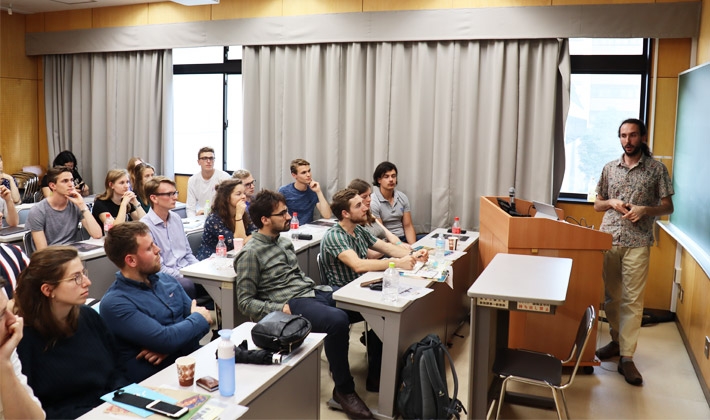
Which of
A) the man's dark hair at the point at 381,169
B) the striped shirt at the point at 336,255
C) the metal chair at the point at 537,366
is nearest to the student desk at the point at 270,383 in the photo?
the metal chair at the point at 537,366

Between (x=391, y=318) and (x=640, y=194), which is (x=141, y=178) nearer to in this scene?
(x=391, y=318)

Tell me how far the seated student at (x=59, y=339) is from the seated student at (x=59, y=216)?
245 centimetres

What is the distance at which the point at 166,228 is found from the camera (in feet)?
14.6

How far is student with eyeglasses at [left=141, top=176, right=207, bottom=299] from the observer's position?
436cm

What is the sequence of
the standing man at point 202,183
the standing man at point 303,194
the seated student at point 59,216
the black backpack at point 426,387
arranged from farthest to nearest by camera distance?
the standing man at point 202,183
the standing man at point 303,194
the seated student at point 59,216
the black backpack at point 426,387

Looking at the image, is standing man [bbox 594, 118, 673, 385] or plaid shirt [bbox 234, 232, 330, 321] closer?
plaid shirt [bbox 234, 232, 330, 321]

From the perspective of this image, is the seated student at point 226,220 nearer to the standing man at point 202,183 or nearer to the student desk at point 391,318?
the student desk at point 391,318

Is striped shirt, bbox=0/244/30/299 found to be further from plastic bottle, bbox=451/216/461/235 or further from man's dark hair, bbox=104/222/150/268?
plastic bottle, bbox=451/216/461/235

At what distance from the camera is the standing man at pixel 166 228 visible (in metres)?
4.36

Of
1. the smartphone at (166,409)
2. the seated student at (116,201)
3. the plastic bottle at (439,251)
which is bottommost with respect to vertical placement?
the smartphone at (166,409)

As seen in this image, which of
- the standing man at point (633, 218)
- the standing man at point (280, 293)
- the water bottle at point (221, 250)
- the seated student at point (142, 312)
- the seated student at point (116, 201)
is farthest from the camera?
the seated student at point (116, 201)

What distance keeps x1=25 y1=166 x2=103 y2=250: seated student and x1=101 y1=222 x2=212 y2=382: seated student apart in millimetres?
2074

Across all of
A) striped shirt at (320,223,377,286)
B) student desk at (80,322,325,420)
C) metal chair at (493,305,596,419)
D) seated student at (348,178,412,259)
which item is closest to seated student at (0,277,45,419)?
student desk at (80,322,325,420)

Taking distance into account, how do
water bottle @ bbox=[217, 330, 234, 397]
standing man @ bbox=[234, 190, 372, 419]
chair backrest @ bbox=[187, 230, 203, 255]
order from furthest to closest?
chair backrest @ bbox=[187, 230, 203, 255] < standing man @ bbox=[234, 190, 372, 419] < water bottle @ bbox=[217, 330, 234, 397]
